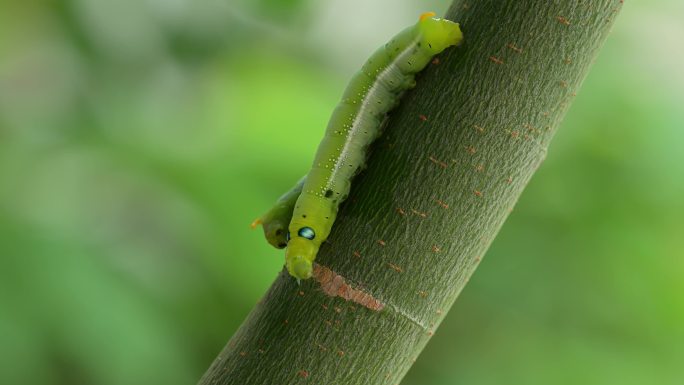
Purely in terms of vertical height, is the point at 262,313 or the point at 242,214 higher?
the point at 262,313

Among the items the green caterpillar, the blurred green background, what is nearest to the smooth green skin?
the green caterpillar

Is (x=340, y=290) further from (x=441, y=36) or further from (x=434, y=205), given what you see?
(x=441, y=36)

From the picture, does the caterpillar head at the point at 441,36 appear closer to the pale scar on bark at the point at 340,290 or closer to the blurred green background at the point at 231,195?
the pale scar on bark at the point at 340,290

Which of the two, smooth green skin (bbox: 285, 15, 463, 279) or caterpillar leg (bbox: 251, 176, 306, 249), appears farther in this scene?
caterpillar leg (bbox: 251, 176, 306, 249)

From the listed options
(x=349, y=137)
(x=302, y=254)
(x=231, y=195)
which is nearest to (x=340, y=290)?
(x=302, y=254)

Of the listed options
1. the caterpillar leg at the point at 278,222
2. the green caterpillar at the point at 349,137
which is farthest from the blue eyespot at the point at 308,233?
the caterpillar leg at the point at 278,222

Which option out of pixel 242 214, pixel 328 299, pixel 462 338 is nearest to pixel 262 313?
pixel 328 299

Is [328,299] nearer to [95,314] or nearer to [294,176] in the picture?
[95,314]

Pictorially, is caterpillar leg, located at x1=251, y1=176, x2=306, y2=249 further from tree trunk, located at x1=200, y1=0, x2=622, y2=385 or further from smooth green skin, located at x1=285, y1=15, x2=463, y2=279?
tree trunk, located at x1=200, y1=0, x2=622, y2=385
